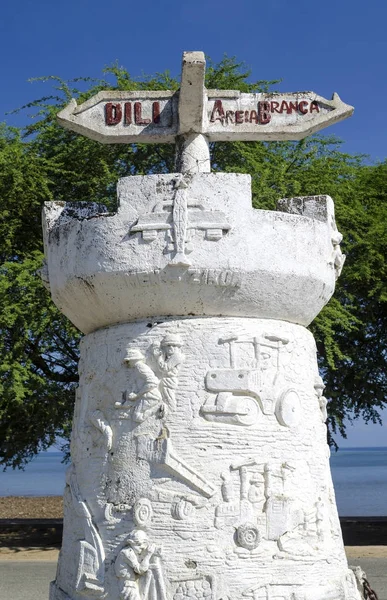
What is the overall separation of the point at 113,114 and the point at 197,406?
6.54 feet

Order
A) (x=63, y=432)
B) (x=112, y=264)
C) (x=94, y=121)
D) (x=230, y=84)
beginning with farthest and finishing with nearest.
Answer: (x=63, y=432) → (x=230, y=84) → (x=94, y=121) → (x=112, y=264)

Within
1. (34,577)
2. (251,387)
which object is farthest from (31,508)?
(251,387)

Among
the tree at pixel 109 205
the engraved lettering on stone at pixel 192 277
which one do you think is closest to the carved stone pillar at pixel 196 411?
the engraved lettering on stone at pixel 192 277

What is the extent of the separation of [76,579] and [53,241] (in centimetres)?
191

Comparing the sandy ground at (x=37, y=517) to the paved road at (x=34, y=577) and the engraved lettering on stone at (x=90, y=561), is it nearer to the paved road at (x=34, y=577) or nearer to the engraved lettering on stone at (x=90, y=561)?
the paved road at (x=34, y=577)

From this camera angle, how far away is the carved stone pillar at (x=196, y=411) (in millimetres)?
4152

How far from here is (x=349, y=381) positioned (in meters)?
15.1

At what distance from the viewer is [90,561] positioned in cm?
425

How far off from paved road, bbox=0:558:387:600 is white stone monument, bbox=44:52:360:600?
18.7ft

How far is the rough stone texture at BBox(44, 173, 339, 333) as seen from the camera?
4.30 metres

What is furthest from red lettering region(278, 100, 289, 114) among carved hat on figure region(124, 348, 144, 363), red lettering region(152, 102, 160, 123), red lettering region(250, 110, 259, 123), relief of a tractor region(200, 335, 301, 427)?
carved hat on figure region(124, 348, 144, 363)

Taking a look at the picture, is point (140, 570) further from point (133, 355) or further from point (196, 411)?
point (133, 355)

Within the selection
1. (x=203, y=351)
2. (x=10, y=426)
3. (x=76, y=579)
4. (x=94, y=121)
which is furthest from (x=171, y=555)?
(x=10, y=426)

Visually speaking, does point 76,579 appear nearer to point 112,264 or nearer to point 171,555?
point 171,555
